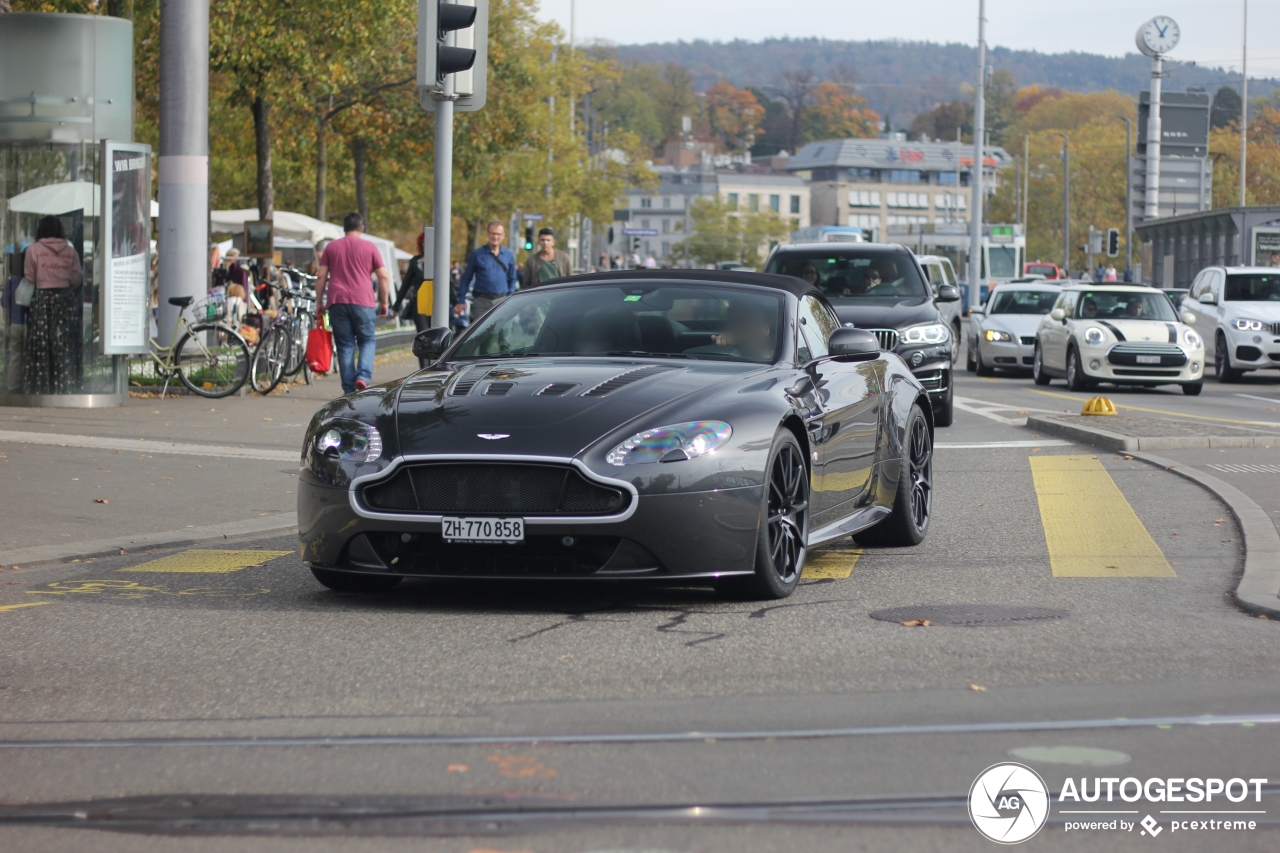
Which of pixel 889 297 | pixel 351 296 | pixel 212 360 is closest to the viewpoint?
pixel 351 296

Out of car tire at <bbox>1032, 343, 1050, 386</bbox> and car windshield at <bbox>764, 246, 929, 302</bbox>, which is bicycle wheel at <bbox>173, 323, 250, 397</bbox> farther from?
car tire at <bbox>1032, 343, 1050, 386</bbox>

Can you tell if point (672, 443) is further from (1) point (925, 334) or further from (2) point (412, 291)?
(2) point (412, 291)

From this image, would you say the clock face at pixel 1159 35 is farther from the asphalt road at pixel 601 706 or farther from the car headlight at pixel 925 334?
the asphalt road at pixel 601 706

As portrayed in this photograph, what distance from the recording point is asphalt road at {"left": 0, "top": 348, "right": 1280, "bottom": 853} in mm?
3965

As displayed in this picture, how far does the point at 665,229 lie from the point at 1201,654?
19218 cm

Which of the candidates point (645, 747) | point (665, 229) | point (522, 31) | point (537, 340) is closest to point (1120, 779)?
point (645, 747)

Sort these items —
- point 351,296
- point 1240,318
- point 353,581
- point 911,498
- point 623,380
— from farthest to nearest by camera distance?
point 1240,318 → point 351,296 → point 911,498 → point 353,581 → point 623,380

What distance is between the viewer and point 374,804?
4066mm

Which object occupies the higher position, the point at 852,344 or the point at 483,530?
the point at 852,344

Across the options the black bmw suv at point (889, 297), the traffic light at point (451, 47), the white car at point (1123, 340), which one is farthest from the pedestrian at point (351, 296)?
the white car at point (1123, 340)

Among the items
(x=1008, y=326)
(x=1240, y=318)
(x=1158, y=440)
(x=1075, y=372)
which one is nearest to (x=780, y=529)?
(x=1158, y=440)

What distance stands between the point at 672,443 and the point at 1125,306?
18.1m

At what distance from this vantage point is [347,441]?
22.6 feet

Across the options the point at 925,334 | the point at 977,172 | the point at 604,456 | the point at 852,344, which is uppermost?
the point at 977,172
